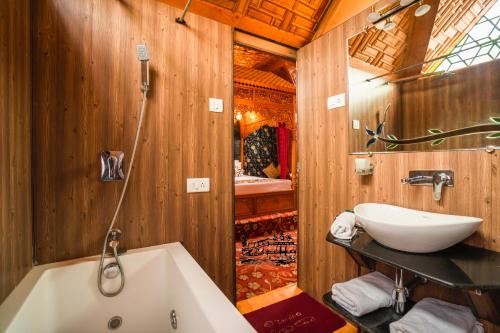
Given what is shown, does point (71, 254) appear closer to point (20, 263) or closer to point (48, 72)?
point (20, 263)

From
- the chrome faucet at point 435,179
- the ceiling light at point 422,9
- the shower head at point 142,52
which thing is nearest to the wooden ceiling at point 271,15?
the shower head at point 142,52

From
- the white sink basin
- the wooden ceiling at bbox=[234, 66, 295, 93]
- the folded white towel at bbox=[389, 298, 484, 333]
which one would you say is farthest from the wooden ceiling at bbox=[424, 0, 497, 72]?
the wooden ceiling at bbox=[234, 66, 295, 93]

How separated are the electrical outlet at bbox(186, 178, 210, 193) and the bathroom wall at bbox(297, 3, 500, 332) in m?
0.94

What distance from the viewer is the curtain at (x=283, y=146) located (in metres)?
5.52

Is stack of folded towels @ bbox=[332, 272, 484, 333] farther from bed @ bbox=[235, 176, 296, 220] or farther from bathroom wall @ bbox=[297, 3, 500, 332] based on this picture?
bed @ bbox=[235, 176, 296, 220]

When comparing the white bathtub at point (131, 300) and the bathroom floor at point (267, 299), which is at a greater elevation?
the white bathtub at point (131, 300)

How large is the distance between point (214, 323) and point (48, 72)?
5.15 feet

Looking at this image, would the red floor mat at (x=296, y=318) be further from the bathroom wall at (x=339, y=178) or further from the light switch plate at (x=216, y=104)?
the light switch plate at (x=216, y=104)

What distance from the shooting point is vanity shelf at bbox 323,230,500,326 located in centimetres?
83

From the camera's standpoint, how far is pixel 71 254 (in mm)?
1332

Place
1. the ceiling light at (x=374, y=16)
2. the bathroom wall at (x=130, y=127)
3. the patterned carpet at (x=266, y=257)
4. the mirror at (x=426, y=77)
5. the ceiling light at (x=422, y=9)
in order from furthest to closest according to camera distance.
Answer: the patterned carpet at (x=266, y=257) < the ceiling light at (x=374, y=16) < the ceiling light at (x=422, y=9) < the bathroom wall at (x=130, y=127) < the mirror at (x=426, y=77)

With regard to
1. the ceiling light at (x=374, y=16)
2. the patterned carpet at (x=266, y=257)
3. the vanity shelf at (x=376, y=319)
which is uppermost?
the ceiling light at (x=374, y=16)

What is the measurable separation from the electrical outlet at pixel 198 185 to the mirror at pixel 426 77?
115cm

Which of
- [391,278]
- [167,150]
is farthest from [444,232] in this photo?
[167,150]
